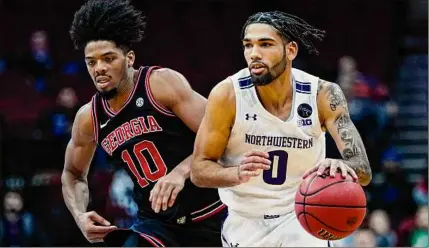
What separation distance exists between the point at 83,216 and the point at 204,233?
0.82m

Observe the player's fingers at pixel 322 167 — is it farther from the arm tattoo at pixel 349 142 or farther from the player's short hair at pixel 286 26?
the player's short hair at pixel 286 26

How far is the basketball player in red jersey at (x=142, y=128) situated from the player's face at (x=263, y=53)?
62 centimetres

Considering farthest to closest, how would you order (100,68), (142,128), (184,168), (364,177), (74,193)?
(74,193) < (142,128) < (100,68) < (184,168) < (364,177)

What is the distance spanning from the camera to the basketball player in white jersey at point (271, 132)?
5.54 metres

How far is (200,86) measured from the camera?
45.7 ft

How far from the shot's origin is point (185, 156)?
242 inches

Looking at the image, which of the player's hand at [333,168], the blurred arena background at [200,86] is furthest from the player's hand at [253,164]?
the blurred arena background at [200,86]

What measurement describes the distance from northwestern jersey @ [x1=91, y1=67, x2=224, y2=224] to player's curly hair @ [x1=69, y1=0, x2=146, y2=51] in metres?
0.28

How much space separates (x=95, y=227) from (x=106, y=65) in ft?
3.47

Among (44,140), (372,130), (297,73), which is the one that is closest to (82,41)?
(297,73)

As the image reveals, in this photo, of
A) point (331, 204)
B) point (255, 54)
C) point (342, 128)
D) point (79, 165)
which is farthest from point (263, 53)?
point (79, 165)

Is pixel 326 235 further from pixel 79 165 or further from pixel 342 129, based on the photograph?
pixel 79 165

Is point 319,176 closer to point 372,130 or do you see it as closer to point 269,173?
point 269,173

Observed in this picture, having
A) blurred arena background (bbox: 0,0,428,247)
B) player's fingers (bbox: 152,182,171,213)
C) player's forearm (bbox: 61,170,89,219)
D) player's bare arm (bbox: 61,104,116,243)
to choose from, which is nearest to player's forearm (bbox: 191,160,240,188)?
player's fingers (bbox: 152,182,171,213)
